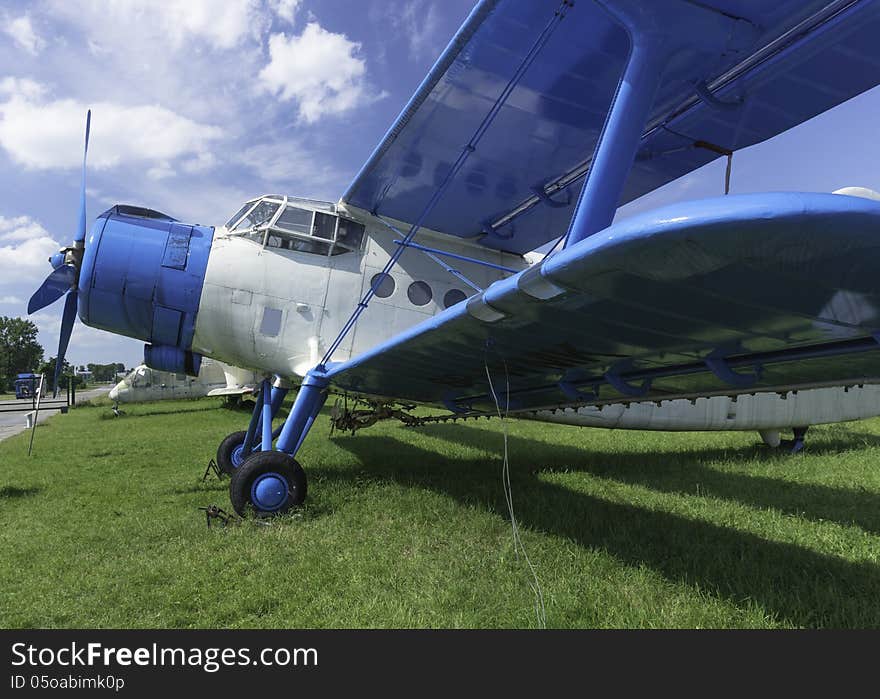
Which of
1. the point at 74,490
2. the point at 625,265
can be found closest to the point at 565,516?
the point at 625,265

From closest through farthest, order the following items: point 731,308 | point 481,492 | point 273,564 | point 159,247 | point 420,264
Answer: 1. point 731,308
2. point 273,564
3. point 159,247
4. point 481,492
5. point 420,264

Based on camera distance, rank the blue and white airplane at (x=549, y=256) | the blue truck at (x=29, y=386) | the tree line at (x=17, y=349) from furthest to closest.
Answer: the tree line at (x=17, y=349)
the blue truck at (x=29, y=386)
the blue and white airplane at (x=549, y=256)

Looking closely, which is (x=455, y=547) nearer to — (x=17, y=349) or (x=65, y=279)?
(x=65, y=279)

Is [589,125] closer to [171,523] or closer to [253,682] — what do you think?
[253,682]

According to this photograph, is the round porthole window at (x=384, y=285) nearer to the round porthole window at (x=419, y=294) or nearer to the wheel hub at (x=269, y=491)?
the round porthole window at (x=419, y=294)

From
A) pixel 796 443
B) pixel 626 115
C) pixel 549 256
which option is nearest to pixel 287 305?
pixel 626 115

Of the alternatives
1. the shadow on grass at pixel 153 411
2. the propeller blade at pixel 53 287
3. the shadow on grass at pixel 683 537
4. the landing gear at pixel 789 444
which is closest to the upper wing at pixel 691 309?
the shadow on grass at pixel 683 537

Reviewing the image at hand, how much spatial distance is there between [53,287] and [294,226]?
244cm

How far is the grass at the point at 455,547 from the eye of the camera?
2709 millimetres

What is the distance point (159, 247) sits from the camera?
16.6ft

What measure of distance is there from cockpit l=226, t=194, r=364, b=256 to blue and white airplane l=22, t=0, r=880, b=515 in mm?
22

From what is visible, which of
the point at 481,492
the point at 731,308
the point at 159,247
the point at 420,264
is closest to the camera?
the point at 731,308

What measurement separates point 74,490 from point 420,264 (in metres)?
4.77

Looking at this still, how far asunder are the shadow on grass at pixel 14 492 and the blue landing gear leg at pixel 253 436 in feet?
6.62
